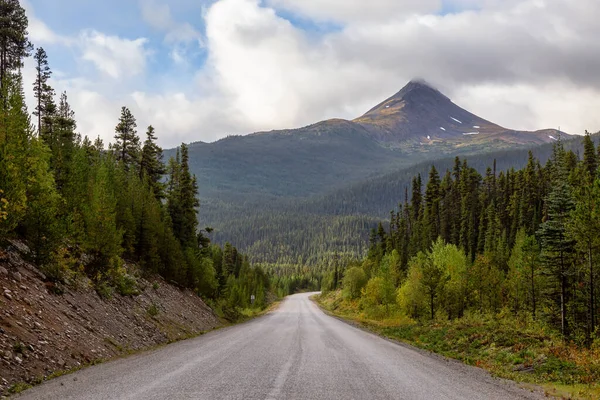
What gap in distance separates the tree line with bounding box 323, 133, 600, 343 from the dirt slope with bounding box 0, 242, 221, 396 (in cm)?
2325

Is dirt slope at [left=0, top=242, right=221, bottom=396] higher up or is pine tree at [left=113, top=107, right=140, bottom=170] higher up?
pine tree at [left=113, top=107, right=140, bottom=170]

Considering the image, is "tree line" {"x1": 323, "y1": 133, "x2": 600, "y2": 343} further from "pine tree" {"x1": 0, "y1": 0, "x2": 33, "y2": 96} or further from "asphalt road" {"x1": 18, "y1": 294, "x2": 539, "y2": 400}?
"pine tree" {"x1": 0, "y1": 0, "x2": 33, "y2": 96}

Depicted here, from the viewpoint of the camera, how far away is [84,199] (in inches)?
979

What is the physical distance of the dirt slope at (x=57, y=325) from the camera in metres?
12.2

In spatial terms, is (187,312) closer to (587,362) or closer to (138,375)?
(138,375)

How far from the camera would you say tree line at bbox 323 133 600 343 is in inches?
1071

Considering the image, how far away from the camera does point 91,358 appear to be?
15.1 meters

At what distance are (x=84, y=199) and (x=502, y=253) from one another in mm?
65743

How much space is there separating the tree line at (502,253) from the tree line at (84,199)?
2457 centimetres

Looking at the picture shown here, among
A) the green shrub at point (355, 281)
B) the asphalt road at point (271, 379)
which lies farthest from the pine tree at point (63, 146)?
the green shrub at point (355, 281)

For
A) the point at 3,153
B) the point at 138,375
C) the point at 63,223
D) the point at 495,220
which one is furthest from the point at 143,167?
the point at 495,220

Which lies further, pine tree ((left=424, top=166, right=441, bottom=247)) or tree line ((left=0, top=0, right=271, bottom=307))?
pine tree ((left=424, top=166, right=441, bottom=247))

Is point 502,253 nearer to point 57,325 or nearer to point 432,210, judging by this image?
point 432,210

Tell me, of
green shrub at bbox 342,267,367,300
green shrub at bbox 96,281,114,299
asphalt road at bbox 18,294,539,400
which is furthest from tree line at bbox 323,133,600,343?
green shrub at bbox 96,281,114,299
